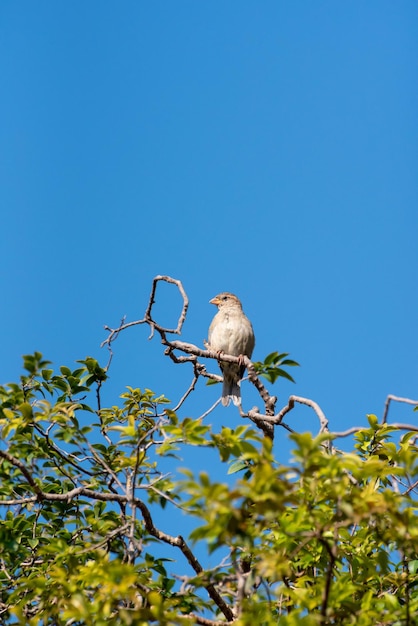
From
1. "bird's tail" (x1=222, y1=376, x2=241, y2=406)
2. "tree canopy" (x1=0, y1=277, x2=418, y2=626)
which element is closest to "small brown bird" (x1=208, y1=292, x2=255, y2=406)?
"bird's tail" (x1=222, y1=376, x2=241, y2=406)

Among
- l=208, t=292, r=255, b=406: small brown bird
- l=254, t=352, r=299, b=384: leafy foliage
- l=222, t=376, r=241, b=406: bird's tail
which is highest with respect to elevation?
l=208, t=292, r=255, b=406: small brown bird

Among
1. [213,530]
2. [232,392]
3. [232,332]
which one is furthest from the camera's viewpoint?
[232,332]

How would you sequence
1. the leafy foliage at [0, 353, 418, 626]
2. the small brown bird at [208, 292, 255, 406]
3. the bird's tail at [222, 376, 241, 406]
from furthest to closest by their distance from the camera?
the small brown bird at [208, 292, 255, 406] < the bird's tail at [222, 376, 241, 406] < the leafy foliage at [0, 353, 418, 626]

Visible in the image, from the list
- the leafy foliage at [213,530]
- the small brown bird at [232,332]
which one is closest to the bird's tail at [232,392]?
the small brown bird at [232,332]

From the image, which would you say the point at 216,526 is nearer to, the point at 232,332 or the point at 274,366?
the point at 274,366

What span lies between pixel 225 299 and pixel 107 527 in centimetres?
528

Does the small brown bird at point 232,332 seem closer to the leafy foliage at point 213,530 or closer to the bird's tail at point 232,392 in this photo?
the bird's tail at point 232,392

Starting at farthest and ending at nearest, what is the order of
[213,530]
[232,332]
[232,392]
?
[232,332] → [232,392] → [213,530]

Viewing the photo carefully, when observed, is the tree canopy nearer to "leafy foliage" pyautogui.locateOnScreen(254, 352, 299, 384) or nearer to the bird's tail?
"leafy foliage" pyautogui.locateOnScreen(254, 352, 299, 384)

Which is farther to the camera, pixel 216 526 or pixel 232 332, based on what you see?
pixel 232 332

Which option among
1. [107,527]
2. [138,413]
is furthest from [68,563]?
[138,413]

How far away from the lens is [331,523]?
348cm

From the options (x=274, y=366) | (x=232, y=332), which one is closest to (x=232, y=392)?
(x=232, y=332)

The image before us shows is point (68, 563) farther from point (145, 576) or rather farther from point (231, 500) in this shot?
point (231, 500)
